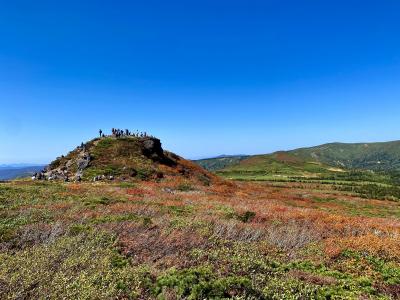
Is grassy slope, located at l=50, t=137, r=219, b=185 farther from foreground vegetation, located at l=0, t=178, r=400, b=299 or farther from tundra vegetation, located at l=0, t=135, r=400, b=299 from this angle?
foreground vegetation, located at l=0, t=178, r=400, b=299

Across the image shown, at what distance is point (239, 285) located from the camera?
404 inches

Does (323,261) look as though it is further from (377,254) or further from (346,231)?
(346,231)

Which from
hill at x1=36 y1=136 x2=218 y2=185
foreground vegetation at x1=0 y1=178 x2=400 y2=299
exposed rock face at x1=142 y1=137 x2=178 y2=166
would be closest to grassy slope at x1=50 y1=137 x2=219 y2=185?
hill at x1=36 y1=136 x2=218 y2=185

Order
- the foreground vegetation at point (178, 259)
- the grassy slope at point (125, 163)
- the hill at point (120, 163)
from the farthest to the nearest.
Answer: the grassy slope at point (125, 163), the hill at point (120, 163), the foreground vegetation at point (178, 259)

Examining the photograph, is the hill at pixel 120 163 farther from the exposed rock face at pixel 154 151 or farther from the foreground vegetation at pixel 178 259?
the foreground vegetation at pixel 178 259

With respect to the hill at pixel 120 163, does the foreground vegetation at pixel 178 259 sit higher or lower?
lower

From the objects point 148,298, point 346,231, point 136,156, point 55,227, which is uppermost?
point 136,156

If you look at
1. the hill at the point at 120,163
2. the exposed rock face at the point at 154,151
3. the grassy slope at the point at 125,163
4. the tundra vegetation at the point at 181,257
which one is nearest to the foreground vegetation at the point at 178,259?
the tundra vegetation at the point at 181,257

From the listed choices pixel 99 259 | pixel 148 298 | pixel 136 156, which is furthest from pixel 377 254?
pixel 136 156

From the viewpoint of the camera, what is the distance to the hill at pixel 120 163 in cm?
4981

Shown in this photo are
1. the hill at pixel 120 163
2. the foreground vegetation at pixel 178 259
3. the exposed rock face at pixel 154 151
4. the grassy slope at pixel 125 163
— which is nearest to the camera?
the foreground vegetation at pixel 178 259

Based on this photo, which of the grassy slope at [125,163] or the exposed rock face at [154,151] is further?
the exposed rock face at [154,151]

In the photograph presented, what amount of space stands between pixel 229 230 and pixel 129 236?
5377mm

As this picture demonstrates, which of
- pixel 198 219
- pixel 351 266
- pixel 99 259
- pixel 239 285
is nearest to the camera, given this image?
pixel 239 285
